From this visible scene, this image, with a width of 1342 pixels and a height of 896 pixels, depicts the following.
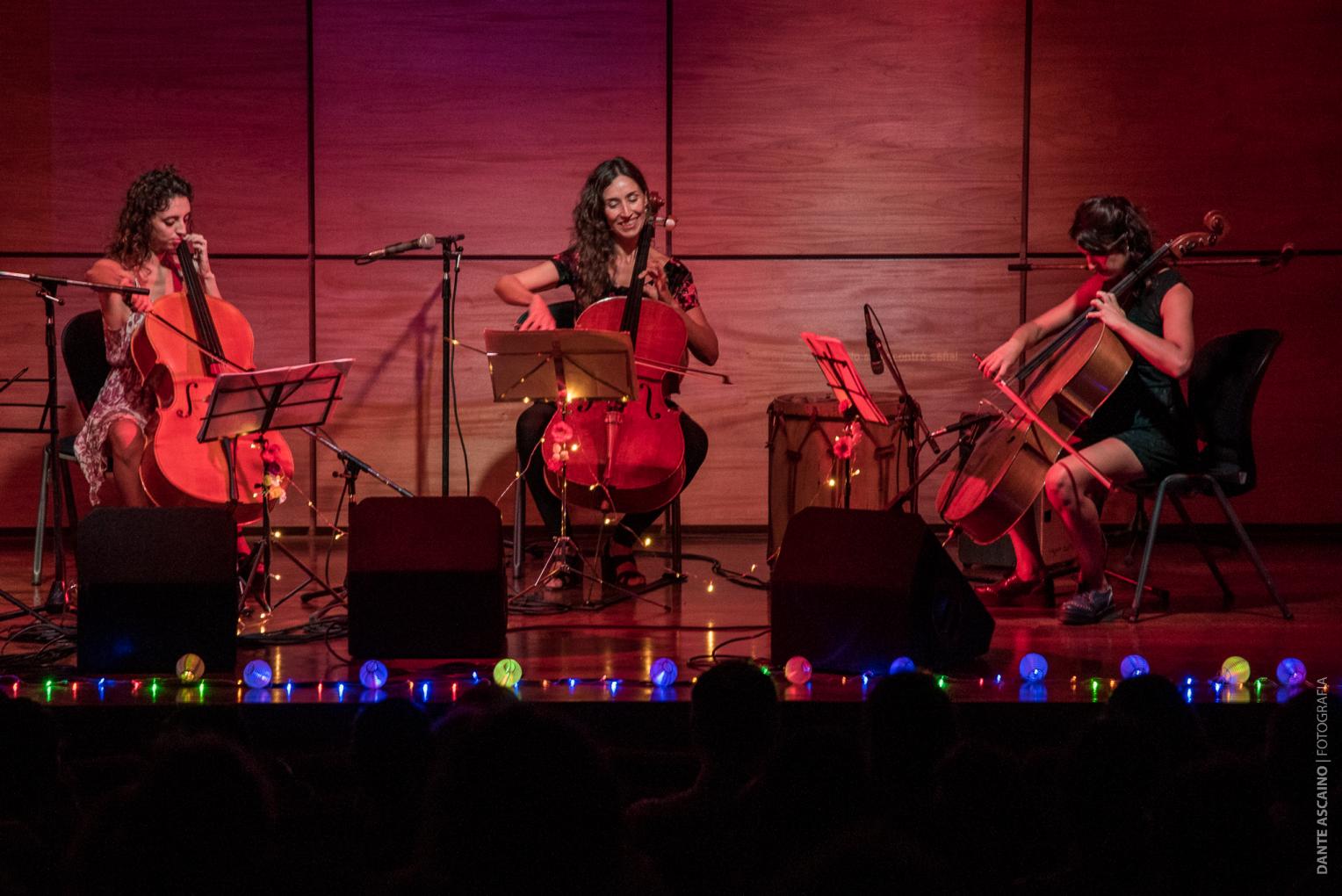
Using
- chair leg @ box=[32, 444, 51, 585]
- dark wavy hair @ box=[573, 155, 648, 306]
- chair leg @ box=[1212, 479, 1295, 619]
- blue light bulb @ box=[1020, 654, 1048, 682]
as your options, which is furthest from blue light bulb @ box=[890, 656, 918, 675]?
chair leg @ box=[32, 444, 51, 585]

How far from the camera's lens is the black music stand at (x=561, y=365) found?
393cm

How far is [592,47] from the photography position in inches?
221

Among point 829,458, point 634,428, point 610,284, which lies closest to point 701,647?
point 634,428

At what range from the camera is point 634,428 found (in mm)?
4266

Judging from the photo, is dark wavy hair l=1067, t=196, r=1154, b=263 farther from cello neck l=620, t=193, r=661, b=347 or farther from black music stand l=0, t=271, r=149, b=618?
black music stand l=0, t=271, r=149, b=618

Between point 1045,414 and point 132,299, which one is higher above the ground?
point 132,299

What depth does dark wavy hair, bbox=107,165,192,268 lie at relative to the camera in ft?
14.5

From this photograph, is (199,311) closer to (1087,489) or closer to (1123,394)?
(1087,489)

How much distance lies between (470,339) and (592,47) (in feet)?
4.34

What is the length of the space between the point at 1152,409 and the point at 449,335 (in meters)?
2.53

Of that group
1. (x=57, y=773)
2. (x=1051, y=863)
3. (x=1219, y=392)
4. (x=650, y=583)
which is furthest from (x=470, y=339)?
A: (x=1051, y=863)

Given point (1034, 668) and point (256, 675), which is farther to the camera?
point (1034, 668)

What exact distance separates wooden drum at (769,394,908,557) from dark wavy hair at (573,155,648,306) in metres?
0.80

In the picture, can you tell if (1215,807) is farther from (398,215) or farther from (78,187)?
(78,187)
